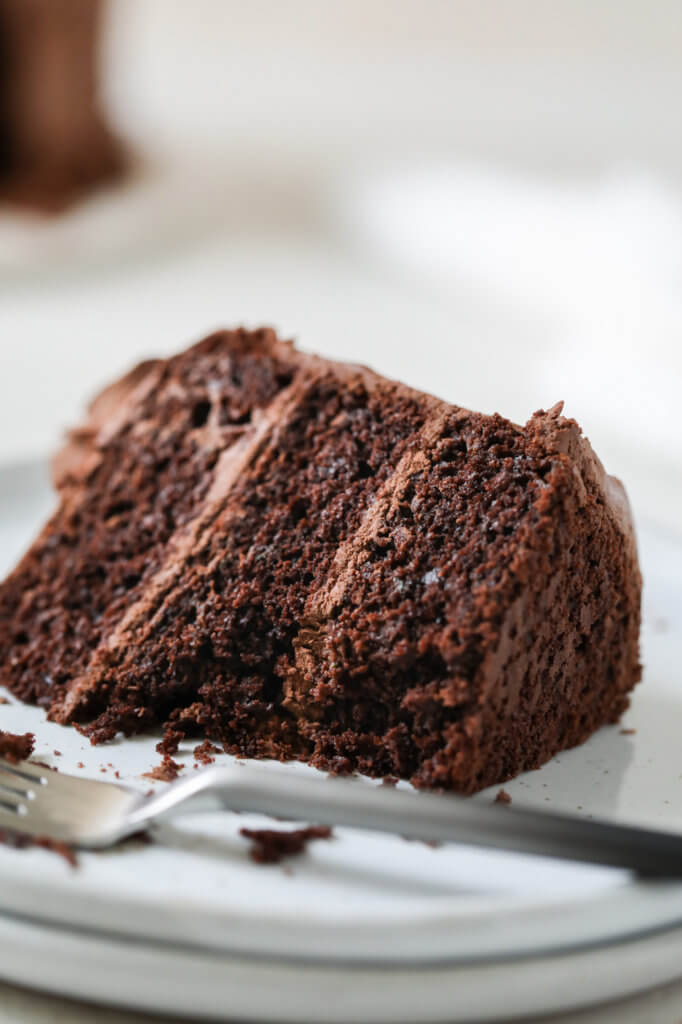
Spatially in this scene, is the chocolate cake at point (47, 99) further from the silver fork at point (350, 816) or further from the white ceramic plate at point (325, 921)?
the white ceramic plate at point (325, 921)

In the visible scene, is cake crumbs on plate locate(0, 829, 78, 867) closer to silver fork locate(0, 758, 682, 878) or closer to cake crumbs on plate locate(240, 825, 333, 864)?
silver fork locate(0, 758, 682, 878)

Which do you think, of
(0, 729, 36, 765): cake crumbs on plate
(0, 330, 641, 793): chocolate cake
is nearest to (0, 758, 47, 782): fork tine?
(0, 729, 36, 765): cake crumbs on plate

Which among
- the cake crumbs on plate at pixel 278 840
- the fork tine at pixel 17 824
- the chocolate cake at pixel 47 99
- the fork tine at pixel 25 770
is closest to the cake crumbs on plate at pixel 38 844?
the fork tine at pixel 17 824

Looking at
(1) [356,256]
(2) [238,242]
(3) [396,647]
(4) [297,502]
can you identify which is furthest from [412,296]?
(3) [396,647]

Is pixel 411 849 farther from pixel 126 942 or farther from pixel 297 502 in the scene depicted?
pixel 297 502

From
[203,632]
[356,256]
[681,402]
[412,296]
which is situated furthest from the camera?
[356,256]

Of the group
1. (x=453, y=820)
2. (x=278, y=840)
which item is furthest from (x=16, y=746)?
(x=453, y=820)
